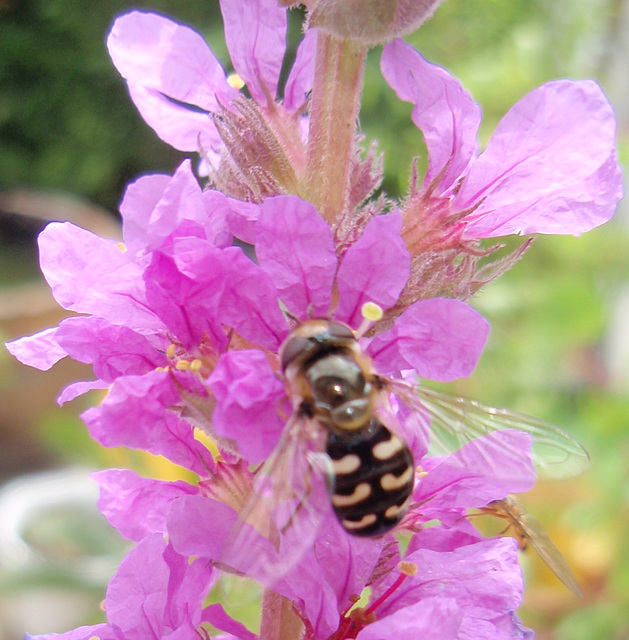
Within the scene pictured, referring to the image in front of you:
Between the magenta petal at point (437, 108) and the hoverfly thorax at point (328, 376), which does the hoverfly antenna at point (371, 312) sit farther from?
the magenta petal at point (437, 108)

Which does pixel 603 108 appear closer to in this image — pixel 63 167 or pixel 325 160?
pixel 325 160

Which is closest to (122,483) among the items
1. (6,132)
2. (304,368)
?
(304,368)

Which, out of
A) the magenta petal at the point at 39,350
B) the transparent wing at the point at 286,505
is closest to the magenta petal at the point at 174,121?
the magenta petal at the point at 39,350

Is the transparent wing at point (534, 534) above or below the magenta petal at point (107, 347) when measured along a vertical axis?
below

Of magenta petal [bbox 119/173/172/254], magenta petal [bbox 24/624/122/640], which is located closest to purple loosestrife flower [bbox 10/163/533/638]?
magenta petal [bbox 119/173/172/254]

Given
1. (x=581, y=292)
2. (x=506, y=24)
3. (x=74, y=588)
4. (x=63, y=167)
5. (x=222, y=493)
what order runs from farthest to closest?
(x=63, y=167) < (x=506, y=24) < (x=581, y=292) < (x=74, y=588) < (x=222, y=493)

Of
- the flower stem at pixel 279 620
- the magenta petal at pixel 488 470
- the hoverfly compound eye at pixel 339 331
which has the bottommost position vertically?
the flower stem at pixel 279 620
